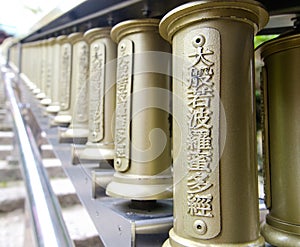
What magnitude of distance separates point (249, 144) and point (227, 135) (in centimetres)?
4

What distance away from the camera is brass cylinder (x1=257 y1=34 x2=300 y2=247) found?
53 cm

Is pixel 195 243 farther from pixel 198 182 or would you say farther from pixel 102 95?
pixel 102 95

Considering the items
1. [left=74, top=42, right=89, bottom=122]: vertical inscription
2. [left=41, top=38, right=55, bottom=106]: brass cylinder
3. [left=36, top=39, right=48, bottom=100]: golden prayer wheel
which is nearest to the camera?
[left=74, top=42, right=89, bottom=122]: vertical inscription

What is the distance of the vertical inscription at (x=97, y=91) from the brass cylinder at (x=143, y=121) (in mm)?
135

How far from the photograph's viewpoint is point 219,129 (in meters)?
→ 0.46

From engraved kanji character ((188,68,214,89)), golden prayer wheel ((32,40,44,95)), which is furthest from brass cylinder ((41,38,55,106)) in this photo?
engraved kanji character ((188,68,214,89))

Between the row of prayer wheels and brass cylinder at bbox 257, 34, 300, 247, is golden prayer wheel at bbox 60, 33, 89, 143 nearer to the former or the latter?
the row of prayer wheels

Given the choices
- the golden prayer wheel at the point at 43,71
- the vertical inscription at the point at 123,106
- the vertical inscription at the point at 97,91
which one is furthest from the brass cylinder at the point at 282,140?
the golden prayer wheel at the point at 43,71

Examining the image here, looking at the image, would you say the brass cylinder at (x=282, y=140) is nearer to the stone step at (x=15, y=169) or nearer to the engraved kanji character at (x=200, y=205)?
the engraved kanji character at (x=200, y=205)

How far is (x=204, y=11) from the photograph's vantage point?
1.54 ft

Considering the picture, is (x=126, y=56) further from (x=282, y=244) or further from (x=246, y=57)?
(x=282, y=244)

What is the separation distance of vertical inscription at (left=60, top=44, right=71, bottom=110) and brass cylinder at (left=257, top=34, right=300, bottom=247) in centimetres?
68

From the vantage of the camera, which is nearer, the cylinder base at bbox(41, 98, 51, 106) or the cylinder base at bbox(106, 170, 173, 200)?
the cylinder base at bbox(106, 170, 173, 200)

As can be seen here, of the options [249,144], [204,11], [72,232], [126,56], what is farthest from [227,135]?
[72,232]
